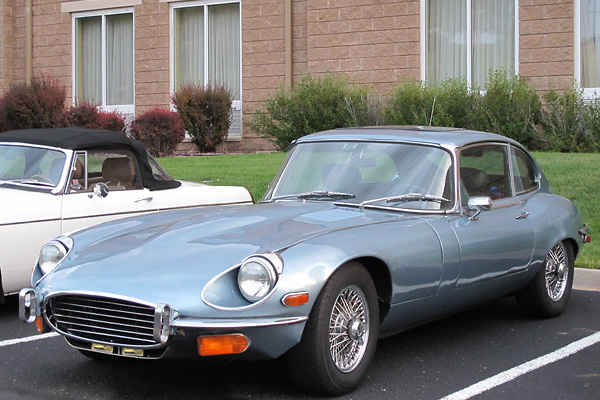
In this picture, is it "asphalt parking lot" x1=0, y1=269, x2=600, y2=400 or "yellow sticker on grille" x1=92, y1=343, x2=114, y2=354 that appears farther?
"asphalt parking lot" x1=0, y1=269, x2=600, y2=400

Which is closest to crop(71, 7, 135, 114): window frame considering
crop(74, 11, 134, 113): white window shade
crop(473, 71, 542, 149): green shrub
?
crop(74, 11, 134, 113): white window shade

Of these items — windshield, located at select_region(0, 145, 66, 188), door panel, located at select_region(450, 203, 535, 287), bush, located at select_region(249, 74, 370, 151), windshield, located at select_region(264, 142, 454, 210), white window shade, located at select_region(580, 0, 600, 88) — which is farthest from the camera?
bush, located at select_region(249, 74, 370, 151)

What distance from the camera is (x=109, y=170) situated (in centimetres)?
767

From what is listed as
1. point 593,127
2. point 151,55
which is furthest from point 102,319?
point 151,55

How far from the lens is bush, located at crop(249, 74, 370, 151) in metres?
17.3

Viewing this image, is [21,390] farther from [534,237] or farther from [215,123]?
[215,123]

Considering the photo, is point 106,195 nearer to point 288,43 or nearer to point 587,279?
point 587,279

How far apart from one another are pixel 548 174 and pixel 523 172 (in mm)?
5120

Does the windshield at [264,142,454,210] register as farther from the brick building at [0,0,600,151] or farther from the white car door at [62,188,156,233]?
the brick building at [0,0,600,151]

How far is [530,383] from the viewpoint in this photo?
15.3ft

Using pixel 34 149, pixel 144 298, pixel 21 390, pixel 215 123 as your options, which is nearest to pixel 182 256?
pixel 144 298

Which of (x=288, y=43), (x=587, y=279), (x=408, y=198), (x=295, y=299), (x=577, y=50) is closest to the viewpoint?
(x=295, y=299)

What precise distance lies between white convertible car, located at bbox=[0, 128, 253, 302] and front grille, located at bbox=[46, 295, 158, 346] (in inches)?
81.5

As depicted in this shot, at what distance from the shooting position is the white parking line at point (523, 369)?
4469mm
